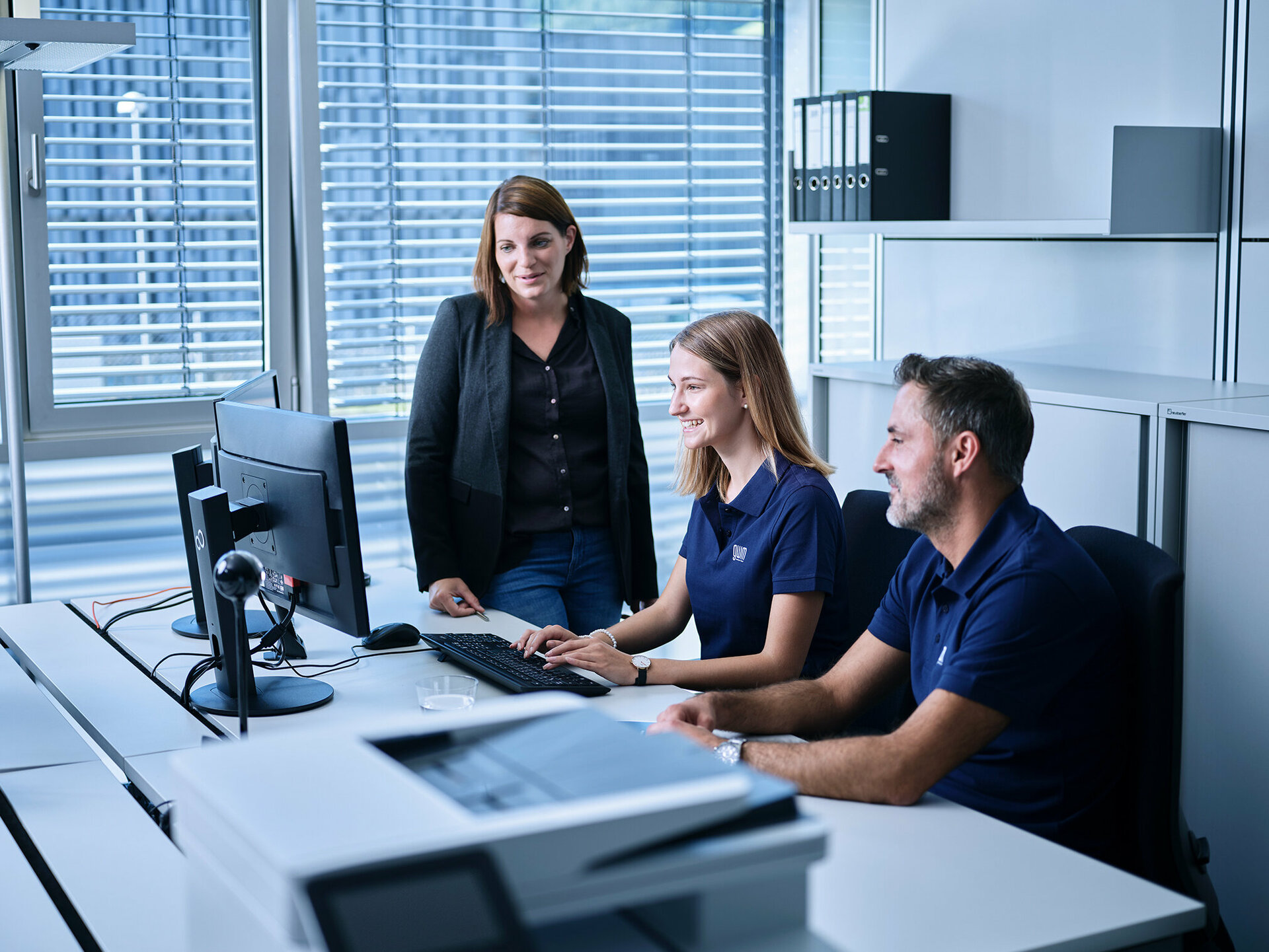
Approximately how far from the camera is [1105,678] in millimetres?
1624

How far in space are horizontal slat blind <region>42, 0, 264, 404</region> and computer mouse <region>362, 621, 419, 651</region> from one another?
1548 millimetres

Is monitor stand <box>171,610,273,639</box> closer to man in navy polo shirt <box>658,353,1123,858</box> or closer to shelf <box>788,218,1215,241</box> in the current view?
man in navy polo shirt <box>658,353,1123,858</box>

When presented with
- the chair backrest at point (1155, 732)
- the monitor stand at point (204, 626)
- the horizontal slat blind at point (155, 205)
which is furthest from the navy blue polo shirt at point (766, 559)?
the horizontal slat blind at point (155, 205)

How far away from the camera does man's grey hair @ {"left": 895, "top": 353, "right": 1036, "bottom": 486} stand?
172 cm

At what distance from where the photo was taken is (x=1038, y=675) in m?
1.57

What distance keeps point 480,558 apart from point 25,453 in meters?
1.44

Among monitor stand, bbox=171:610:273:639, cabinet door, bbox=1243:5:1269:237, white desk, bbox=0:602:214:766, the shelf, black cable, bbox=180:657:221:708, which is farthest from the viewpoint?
the shelf

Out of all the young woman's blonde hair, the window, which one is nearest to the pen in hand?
the young woman's blonde hair

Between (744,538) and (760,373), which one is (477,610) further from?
(760,373)

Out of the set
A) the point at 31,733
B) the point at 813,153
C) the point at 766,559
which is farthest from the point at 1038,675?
the point at 813,153

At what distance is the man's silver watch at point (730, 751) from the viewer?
1.57m

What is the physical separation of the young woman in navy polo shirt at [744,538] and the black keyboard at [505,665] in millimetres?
29

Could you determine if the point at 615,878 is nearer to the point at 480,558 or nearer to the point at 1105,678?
the point at 1105,678

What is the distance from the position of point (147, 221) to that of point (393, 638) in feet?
5.68
